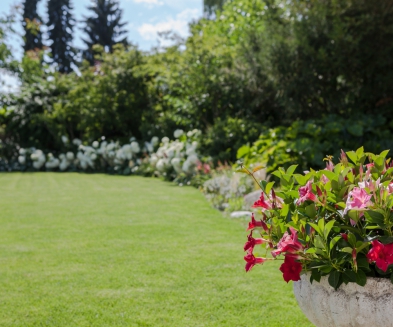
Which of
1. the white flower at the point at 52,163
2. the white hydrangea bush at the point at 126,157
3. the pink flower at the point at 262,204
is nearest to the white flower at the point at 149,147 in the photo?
the white hydrangea bush at the point at 126,157

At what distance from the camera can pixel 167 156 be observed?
1176cm

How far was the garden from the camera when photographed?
226 cm

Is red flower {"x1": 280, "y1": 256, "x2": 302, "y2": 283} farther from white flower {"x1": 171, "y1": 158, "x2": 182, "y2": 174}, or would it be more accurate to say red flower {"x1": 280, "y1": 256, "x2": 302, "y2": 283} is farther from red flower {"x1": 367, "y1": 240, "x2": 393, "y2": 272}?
white flower {"x1": 171, "y1": 158, "x2": 182, "y2": 174}

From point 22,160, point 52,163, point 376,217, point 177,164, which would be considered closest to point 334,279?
point 376,217

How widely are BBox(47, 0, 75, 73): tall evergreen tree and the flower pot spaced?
37747mm

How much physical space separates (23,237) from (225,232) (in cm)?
229

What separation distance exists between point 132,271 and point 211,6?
20.5 meters

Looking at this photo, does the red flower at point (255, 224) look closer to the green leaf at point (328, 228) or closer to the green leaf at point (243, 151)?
the green leaf at point (328, 228)

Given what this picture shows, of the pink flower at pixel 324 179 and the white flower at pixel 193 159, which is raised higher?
the pink flower at pixel 324 179

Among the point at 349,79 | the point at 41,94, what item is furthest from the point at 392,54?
the point at 41,94

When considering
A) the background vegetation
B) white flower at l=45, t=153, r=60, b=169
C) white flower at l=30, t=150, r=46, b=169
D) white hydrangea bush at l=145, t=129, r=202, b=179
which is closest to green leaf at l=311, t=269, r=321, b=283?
the background vegetation

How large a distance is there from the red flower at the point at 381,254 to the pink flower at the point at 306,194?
0.34 m

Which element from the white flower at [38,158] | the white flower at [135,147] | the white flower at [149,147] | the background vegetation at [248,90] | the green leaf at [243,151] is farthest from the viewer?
the white flower at [38,158]

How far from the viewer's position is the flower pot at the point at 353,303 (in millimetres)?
2100
